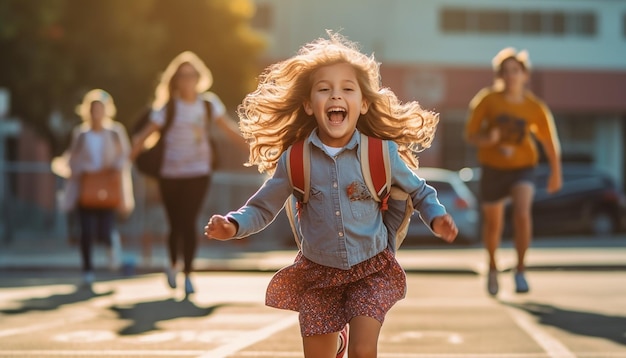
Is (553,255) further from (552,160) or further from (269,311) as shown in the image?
(269,311)

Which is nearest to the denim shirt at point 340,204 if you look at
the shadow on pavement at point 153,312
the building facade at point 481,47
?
the shadow on pavement at point 153,312

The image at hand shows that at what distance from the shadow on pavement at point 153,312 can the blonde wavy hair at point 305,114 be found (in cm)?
272

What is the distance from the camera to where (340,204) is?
576cm

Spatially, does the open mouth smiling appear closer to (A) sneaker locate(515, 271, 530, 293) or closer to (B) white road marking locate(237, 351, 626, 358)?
(B) white road marking locate(237, 351, 626, 358)

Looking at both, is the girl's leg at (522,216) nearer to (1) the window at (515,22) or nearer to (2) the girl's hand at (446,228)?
(2) the girl's hand at (446,228)

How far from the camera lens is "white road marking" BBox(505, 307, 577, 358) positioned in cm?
748

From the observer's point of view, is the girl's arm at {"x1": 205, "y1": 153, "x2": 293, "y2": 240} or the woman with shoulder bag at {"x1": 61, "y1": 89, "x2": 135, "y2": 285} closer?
the girl's arm at {"x1": 205, "y1": 153, "x2": 293, "y2": 240}

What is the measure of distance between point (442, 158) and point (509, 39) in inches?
182

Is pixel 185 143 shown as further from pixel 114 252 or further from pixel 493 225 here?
pixel 114 252

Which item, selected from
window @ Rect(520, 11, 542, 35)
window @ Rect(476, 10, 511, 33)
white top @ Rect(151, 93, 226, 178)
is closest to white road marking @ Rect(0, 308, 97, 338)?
white top @ Rect(151, 93, 226, 178)

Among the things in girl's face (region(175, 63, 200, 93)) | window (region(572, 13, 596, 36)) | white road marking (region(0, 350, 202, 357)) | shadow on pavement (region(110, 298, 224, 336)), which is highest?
window (region(572, 13, 596, 36))

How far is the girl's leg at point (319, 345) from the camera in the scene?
5.74m

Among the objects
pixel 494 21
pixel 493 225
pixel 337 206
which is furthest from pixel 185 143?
pixel 494 21

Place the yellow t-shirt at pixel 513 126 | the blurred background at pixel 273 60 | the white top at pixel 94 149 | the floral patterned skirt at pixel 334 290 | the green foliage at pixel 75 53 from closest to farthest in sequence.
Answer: the floral patterned skirt at pixel 334 290
the yellow t-shirt at pixel 513 126
the white top at pixel 94 149
the blurred background at pixel 273 60
the green foliage at pixel 75 53
